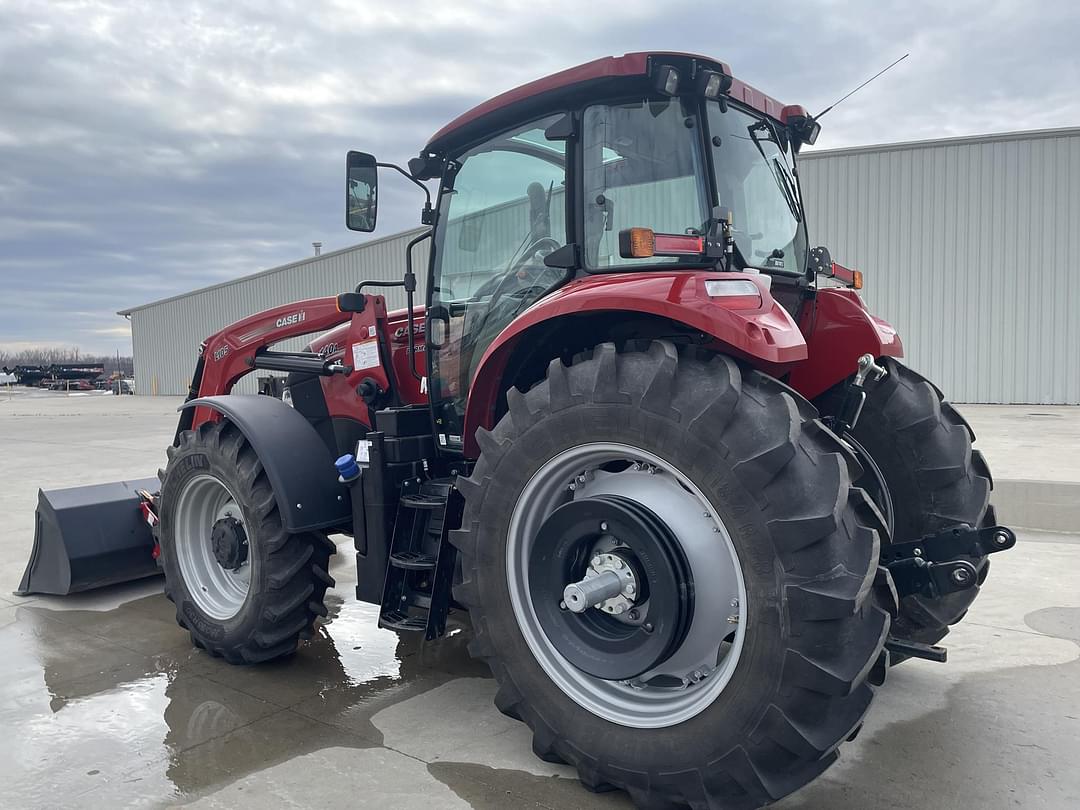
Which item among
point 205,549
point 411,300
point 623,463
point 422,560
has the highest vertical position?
point 411,300

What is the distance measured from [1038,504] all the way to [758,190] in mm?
5636

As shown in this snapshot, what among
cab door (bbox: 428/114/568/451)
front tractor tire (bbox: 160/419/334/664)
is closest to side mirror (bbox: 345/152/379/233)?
cab door (bbox: 428/114/568/451)

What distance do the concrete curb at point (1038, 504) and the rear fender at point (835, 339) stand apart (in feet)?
13.0

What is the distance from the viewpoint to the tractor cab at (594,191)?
2.99 meters

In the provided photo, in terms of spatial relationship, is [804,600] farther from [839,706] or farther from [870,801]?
[870,801]

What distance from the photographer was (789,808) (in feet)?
8.57

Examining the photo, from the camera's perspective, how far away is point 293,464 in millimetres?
3752

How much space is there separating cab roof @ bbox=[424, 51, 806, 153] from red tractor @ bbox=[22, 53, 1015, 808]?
0.01 metres

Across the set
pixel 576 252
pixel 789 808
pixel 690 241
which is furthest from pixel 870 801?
pixel 576 252

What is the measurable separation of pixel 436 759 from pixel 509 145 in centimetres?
244

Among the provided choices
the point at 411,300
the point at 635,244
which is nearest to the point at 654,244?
the point at 635,244

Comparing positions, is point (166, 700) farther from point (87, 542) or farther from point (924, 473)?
point (924, 473)

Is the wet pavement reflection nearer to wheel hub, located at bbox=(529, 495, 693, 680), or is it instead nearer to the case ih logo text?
wheel hub, located at bbox=(529, 495, 693, 680)

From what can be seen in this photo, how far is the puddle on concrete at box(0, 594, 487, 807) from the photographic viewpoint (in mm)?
2898
